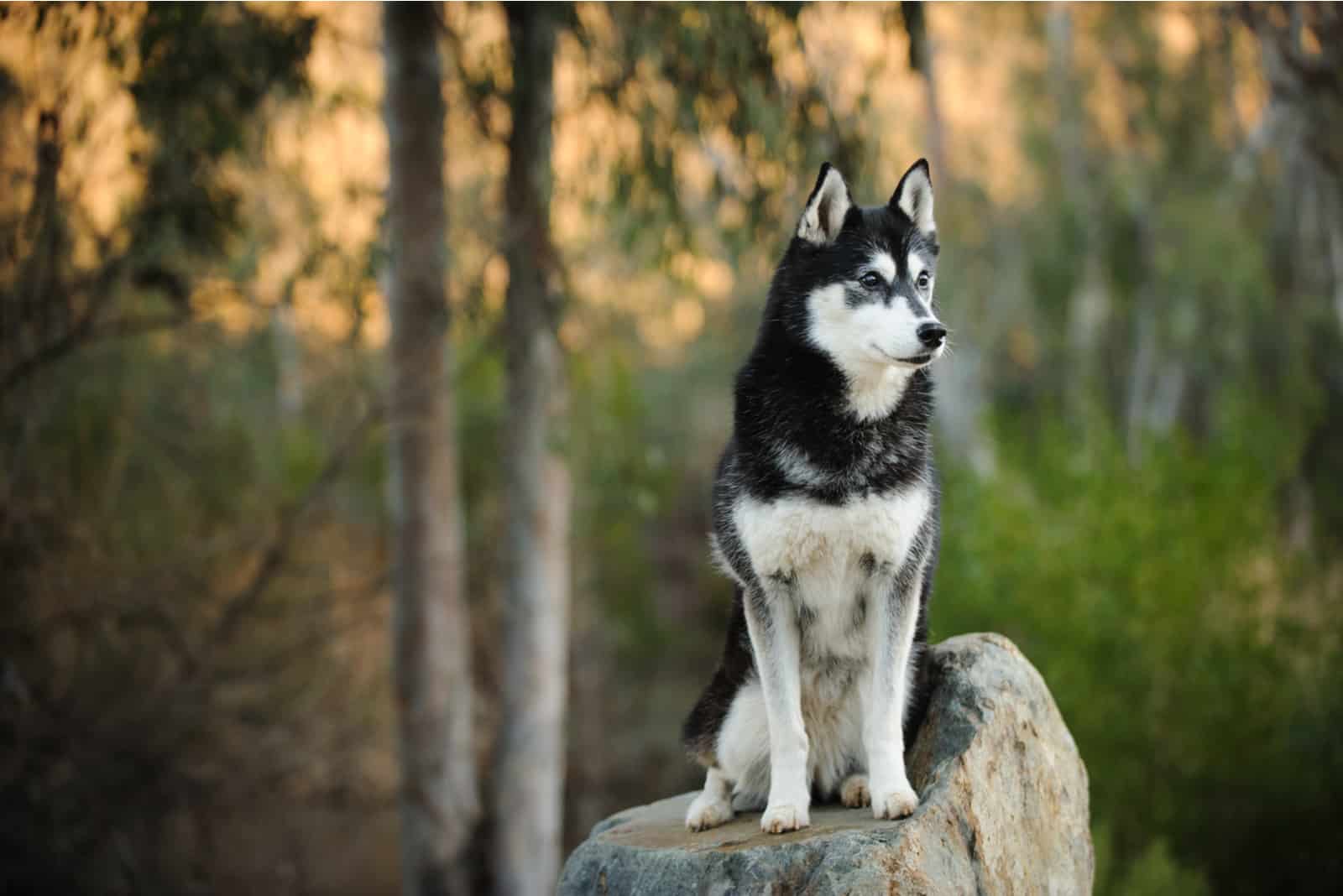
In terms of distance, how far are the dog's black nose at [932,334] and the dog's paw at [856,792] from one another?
1.54m

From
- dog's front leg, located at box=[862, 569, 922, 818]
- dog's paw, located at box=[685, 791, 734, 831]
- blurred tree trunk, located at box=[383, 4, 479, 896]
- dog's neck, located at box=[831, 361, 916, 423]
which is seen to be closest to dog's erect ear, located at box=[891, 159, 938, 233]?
dog's neck, located at box=[831, 361, 916, 423]

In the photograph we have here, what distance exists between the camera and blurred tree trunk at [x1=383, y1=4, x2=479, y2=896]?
8.22 m

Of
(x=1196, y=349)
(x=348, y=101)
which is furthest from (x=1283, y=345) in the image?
(x=348, y=101)

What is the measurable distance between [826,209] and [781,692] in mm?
1519

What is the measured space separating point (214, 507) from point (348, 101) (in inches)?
161

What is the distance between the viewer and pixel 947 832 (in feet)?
12.9

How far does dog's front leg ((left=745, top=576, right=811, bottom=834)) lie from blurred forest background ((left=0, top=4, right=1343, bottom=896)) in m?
4.29

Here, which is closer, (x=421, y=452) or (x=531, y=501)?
(x=421, y=452)

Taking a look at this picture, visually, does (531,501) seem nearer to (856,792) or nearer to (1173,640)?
(856,792)

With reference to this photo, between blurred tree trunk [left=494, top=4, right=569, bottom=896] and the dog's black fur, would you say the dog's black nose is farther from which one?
blurred tree trunk [left=494, top=4, right=569, bottom=896]

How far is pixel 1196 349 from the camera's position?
24484mm

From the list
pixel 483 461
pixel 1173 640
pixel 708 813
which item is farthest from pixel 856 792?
pixel 483 461

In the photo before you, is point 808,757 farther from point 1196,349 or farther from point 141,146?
point 1196,349

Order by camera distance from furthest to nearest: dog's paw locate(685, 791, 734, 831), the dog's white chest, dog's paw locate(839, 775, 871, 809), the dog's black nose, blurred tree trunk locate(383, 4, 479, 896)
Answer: blurred tree trunk locate(383, 4, 479, 896), dog's paw locate(685, 791, 734, 831), dog's paw locate(839, 775, 871, 809), the dog's white chest, the dog's black nose
